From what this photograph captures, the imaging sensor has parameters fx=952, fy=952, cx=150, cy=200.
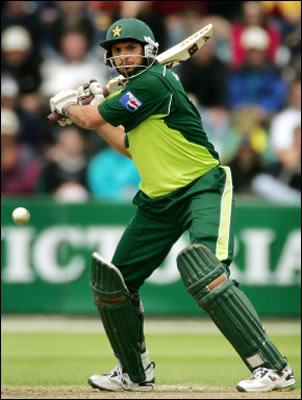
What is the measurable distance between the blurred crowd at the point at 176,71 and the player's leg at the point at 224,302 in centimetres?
493

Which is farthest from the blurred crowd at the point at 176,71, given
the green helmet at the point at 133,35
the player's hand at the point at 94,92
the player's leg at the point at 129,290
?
the green helmet at the point at 133,35

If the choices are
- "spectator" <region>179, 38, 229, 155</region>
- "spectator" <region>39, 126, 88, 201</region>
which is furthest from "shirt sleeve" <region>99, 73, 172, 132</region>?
"spectator" <region>179, 38, 229, 155</region>

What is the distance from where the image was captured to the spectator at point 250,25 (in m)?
12.0

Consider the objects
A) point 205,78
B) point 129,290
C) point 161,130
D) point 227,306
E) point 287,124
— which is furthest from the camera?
point 205,78

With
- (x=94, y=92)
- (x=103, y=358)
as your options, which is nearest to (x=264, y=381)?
(x=94, y=92)

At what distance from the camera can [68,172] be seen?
10.9 metres

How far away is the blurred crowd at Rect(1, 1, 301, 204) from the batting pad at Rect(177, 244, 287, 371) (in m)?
5.02

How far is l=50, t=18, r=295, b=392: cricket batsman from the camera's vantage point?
5.71 metres

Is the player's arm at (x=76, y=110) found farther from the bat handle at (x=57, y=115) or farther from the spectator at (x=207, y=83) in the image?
the spectator at (x=207, y=83)

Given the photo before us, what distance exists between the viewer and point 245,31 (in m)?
12.0

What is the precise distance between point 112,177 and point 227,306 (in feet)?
17.6

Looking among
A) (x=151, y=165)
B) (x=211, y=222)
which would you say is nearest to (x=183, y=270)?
(x=211, y=222)

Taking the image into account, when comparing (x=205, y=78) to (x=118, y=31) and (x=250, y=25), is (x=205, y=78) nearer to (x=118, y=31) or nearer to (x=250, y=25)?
(x=250, y=25)

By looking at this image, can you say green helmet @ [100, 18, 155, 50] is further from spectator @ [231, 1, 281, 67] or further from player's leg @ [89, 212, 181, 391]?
spectator @ [231, 1, 281, 67]
